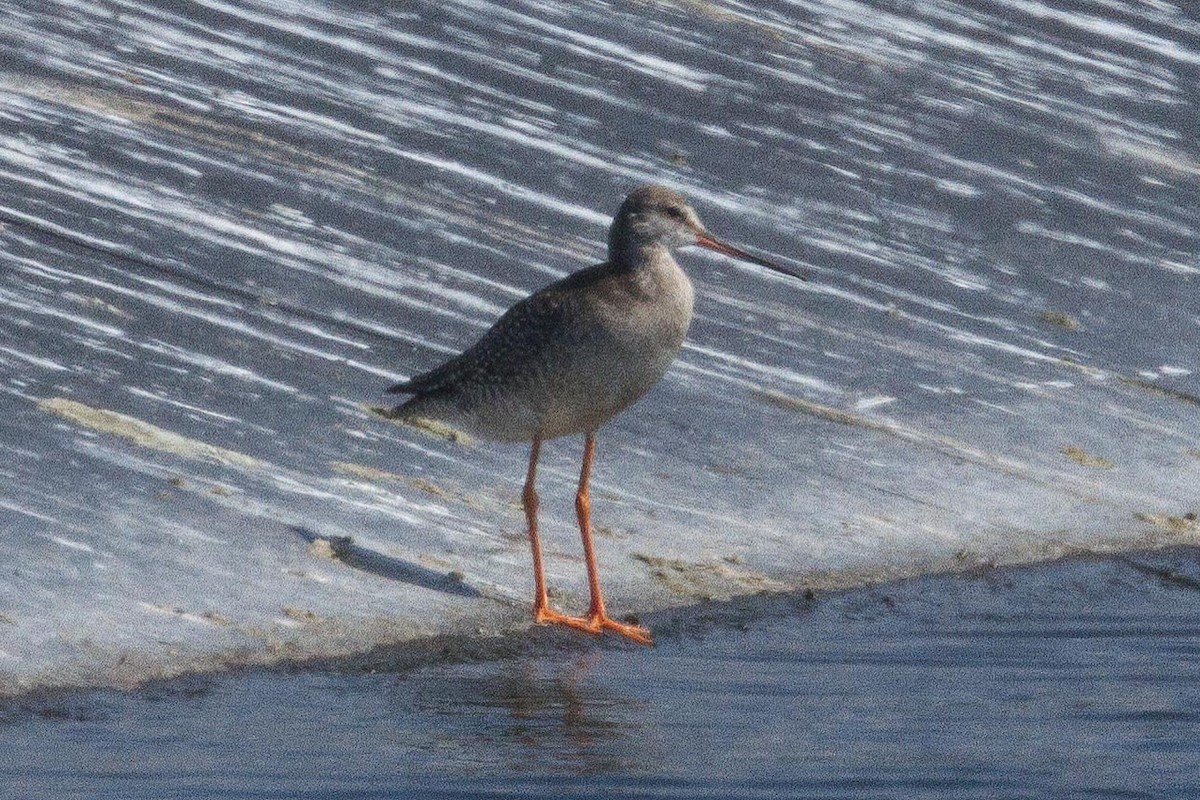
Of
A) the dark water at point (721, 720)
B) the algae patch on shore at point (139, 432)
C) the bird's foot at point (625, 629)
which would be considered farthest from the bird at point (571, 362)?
the dark water at point (721, 720)

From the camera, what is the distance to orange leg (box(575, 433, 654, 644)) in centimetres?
631

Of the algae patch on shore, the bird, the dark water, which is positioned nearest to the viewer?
the dark water

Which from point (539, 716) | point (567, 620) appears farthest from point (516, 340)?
point (539, 716)

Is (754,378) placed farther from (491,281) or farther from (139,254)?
(139,254)

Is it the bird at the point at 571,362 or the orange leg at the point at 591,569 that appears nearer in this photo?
the orange leg at the point at 591,569

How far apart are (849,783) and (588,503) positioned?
1.59m

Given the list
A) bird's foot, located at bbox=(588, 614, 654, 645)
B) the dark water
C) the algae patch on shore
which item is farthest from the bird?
the dark water

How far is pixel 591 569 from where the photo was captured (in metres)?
6.48

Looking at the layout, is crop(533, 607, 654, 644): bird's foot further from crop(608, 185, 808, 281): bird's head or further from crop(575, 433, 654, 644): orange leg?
crop(608, 185, 808, 281): bird's head

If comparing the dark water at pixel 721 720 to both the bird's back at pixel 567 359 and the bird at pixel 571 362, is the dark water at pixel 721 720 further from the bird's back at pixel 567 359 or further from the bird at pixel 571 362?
the bird's back at pixel 567 359

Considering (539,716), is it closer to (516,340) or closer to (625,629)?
(625,629)

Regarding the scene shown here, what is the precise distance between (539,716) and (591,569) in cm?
82

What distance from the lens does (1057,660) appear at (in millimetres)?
6312

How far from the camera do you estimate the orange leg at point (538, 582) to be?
20.7 feet
